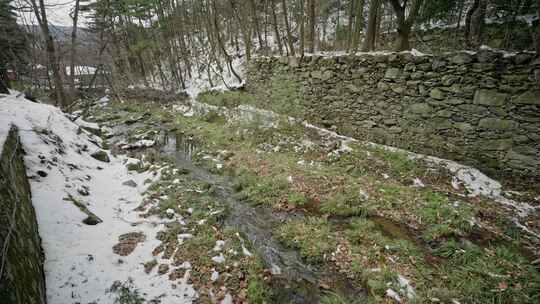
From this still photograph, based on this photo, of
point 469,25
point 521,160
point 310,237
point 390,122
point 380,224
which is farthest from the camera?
point 469,25

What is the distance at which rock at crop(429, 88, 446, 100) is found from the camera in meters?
5.69

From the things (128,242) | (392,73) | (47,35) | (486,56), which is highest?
(47,35)

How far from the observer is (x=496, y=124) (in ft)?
16.7

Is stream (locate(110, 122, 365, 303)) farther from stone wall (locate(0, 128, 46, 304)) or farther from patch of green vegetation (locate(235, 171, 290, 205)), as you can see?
stone wall (locate(0, 128, 46, 304))

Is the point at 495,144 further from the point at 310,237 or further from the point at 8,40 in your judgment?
the point at 8,40

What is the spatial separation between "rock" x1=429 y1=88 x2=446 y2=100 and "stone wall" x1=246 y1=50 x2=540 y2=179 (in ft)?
0.06

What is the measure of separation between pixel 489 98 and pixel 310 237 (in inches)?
182

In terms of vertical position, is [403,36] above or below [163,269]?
above

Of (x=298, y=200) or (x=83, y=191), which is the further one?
(x=298, y=200)

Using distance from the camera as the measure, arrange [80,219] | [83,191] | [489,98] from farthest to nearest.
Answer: [489,98] < [83,191] < [80,219]

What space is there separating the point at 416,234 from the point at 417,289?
112 centimetres

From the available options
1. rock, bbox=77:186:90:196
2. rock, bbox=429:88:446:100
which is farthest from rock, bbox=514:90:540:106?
rock, bbox=77:186:90:196

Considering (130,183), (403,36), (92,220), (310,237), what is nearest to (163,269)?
(92,220)

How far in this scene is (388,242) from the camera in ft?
12.4
